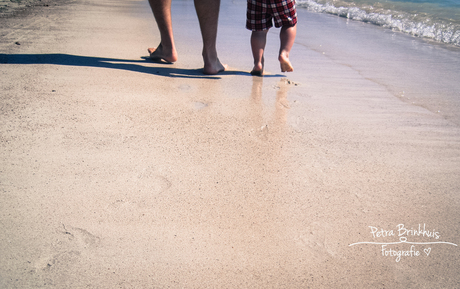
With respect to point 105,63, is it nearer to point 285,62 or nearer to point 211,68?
point 211,68

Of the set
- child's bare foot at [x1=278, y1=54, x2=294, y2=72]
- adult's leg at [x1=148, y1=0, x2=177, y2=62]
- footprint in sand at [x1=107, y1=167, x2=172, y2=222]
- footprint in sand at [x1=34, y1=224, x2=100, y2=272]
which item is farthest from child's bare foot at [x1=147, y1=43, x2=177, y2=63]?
footprint in sand at [x1=34, y1=224, x2=100, y2=272]

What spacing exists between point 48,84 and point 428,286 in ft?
7.13

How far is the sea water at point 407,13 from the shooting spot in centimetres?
436

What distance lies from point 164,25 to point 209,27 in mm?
379

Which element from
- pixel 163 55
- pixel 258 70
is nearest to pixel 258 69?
pixel 258 70

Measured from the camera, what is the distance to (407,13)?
541cm

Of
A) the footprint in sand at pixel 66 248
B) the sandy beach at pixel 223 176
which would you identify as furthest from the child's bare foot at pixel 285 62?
the footprint in sand at pixel 66 248

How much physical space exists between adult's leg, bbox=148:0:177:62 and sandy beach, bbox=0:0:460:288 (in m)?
0.10

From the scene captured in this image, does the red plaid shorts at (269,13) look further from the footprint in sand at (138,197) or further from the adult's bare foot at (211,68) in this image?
the footprint in sand at (138,197)

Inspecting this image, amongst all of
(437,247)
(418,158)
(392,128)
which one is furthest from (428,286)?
(392,128)

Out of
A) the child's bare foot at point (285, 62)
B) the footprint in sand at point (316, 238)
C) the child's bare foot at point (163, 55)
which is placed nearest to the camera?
the footprint in sand at point (316, 238)

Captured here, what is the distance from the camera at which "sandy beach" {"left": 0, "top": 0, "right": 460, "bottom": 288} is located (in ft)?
3.24

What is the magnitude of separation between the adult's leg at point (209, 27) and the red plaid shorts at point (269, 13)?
269mm

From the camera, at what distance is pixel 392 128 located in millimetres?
1815
